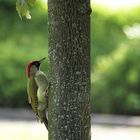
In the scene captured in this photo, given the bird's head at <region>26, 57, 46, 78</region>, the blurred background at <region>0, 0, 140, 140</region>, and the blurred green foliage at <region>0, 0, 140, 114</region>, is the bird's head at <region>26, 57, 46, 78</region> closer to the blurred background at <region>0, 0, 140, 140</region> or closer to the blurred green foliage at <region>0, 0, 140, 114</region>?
the blurred background at <region>0, 0, 140, 140</region>

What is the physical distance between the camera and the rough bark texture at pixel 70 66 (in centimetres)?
346

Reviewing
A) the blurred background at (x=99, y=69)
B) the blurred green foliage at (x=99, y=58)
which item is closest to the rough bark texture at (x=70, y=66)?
the blurred background at (x=99, y=69)

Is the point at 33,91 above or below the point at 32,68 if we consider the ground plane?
below

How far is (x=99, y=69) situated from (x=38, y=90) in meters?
8.14

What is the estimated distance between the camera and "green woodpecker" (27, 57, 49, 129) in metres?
3.86

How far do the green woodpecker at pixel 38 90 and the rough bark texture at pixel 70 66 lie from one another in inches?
9.7

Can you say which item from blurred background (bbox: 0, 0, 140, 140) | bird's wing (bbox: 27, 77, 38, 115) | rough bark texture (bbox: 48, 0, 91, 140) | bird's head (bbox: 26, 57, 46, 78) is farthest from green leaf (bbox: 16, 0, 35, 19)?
blurred background (bbox: 0, 0, 140, 140)

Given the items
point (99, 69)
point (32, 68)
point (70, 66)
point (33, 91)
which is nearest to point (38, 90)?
point (33, 91)

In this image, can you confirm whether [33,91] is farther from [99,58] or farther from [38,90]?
[99,58]

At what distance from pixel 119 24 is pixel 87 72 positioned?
1056 cm

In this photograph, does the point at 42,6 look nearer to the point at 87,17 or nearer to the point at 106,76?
the point at 106,76

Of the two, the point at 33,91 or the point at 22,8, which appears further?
the point at 33,91

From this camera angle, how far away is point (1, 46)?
13211 millimetres

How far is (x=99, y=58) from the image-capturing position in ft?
41.3
